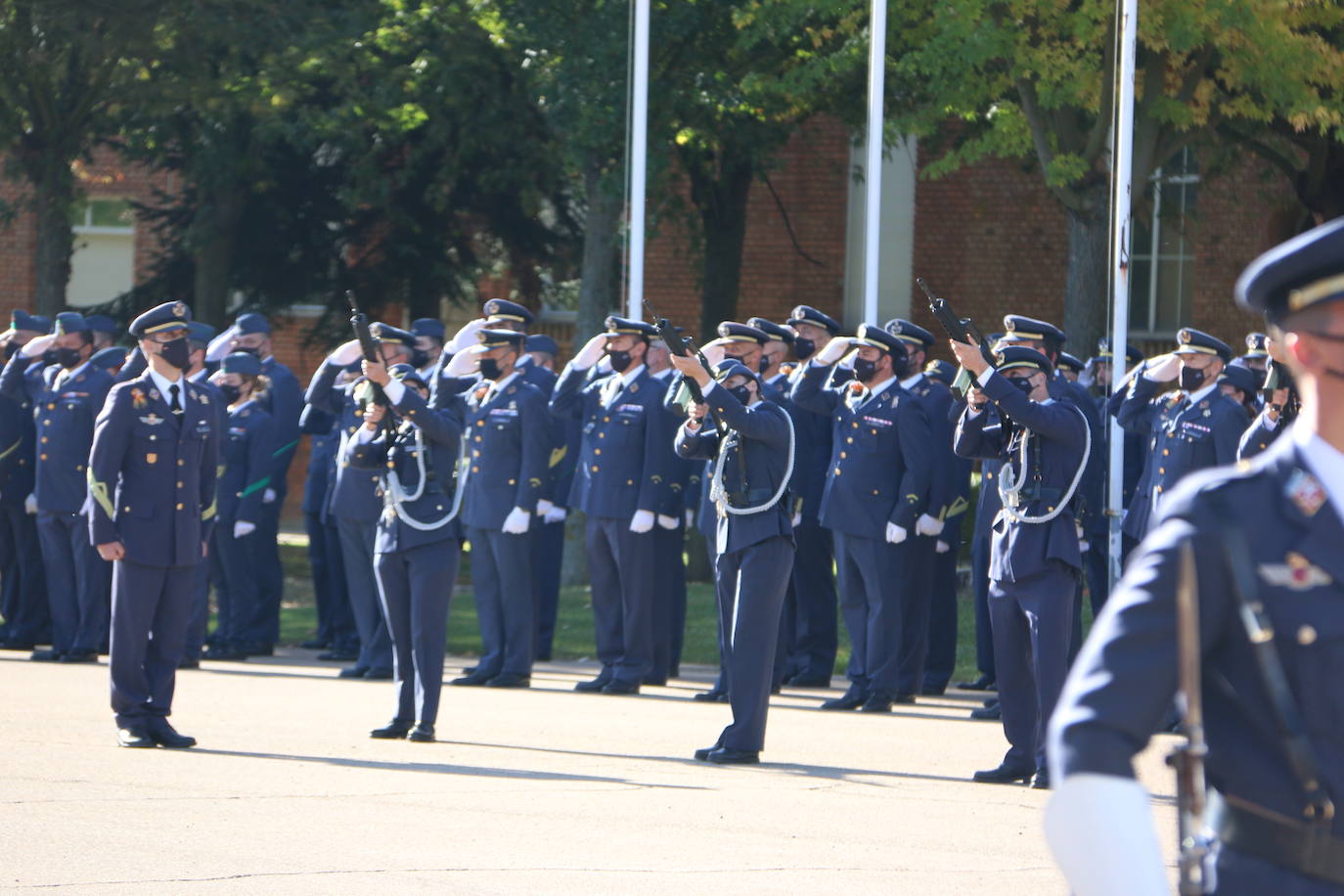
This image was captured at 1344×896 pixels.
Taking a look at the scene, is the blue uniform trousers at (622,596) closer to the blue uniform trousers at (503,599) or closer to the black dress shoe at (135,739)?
the blue uniform trousers at (503,599)

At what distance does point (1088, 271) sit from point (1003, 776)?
895 centimetres

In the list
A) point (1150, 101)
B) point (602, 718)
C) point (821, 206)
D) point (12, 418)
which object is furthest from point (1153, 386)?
point (821, 206)

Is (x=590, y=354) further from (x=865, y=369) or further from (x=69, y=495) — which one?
(x=69, y=495)

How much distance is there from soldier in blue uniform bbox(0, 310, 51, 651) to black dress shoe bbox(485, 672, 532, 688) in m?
3.90

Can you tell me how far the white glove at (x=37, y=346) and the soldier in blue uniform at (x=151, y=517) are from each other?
4.34 metres

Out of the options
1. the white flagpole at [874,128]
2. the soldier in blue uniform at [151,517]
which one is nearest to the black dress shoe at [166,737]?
the soldier in blue uniform at [151,517]

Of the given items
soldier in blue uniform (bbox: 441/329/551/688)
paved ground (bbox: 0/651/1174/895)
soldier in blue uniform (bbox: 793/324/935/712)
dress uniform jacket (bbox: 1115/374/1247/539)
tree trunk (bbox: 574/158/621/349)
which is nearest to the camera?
paved ground (bbox: 0/651/1174/895)

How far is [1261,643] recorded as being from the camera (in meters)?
2.53

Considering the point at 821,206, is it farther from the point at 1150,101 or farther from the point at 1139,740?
the point at 1139,740

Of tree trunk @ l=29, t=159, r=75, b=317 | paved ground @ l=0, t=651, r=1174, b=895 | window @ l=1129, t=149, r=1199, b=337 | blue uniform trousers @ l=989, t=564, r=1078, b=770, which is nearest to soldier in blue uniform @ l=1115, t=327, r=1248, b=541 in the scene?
paved ground @ l=0, t=651, r=1174, b=895

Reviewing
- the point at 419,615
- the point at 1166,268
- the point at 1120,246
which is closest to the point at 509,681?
the point at 419,615

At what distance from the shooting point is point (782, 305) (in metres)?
24.9

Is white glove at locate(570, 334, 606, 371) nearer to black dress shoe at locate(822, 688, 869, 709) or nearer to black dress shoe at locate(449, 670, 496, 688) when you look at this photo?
black dress shoe at locate(449, 670, 496, 688)

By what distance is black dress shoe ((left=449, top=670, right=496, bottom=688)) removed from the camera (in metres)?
12.3
